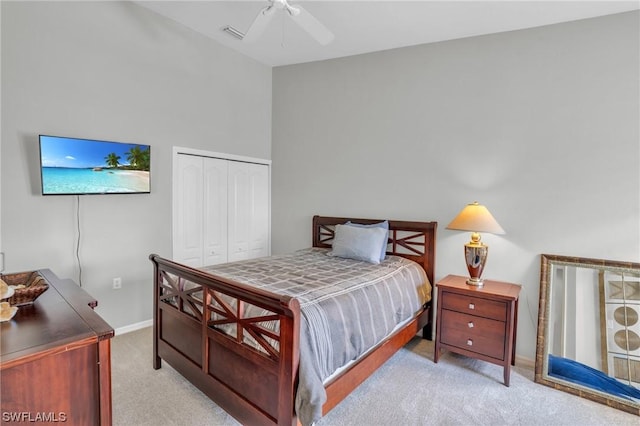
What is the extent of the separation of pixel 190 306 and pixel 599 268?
3.19 metres

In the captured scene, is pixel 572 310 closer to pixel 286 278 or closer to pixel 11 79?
pixel 286 278

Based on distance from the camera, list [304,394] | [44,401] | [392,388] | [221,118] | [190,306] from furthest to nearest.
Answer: [221,118] → [392,388] → [190,306] → [304,394] → [44,401]

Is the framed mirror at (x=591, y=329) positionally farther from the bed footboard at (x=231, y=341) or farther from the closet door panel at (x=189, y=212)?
the closet door panel at (x=189, y=212)

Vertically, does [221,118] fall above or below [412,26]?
below

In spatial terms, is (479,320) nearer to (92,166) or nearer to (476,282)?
(476,282)

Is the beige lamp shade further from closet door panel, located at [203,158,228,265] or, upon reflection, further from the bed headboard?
closet door panel, located at [203,158,228,265]

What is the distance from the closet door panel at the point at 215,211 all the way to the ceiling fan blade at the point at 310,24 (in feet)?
6.83

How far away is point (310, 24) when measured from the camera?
255 cm

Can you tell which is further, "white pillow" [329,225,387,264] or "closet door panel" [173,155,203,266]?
"closet door panel" [173,155,203,266]

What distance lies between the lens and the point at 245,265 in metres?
2.99

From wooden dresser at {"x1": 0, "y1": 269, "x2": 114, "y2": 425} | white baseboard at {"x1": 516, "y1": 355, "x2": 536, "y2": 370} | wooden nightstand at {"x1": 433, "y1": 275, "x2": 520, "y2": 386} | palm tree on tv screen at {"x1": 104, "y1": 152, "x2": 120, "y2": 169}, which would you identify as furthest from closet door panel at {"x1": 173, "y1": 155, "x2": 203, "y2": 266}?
white baseboard at {"x1": 516, "y1": 355, "x2": 536, "y2": 370}

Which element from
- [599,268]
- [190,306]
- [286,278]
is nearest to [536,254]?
[599,268]

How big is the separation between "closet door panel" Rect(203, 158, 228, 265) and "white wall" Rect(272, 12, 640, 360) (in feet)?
3.98

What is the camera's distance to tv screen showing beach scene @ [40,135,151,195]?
2746mm
